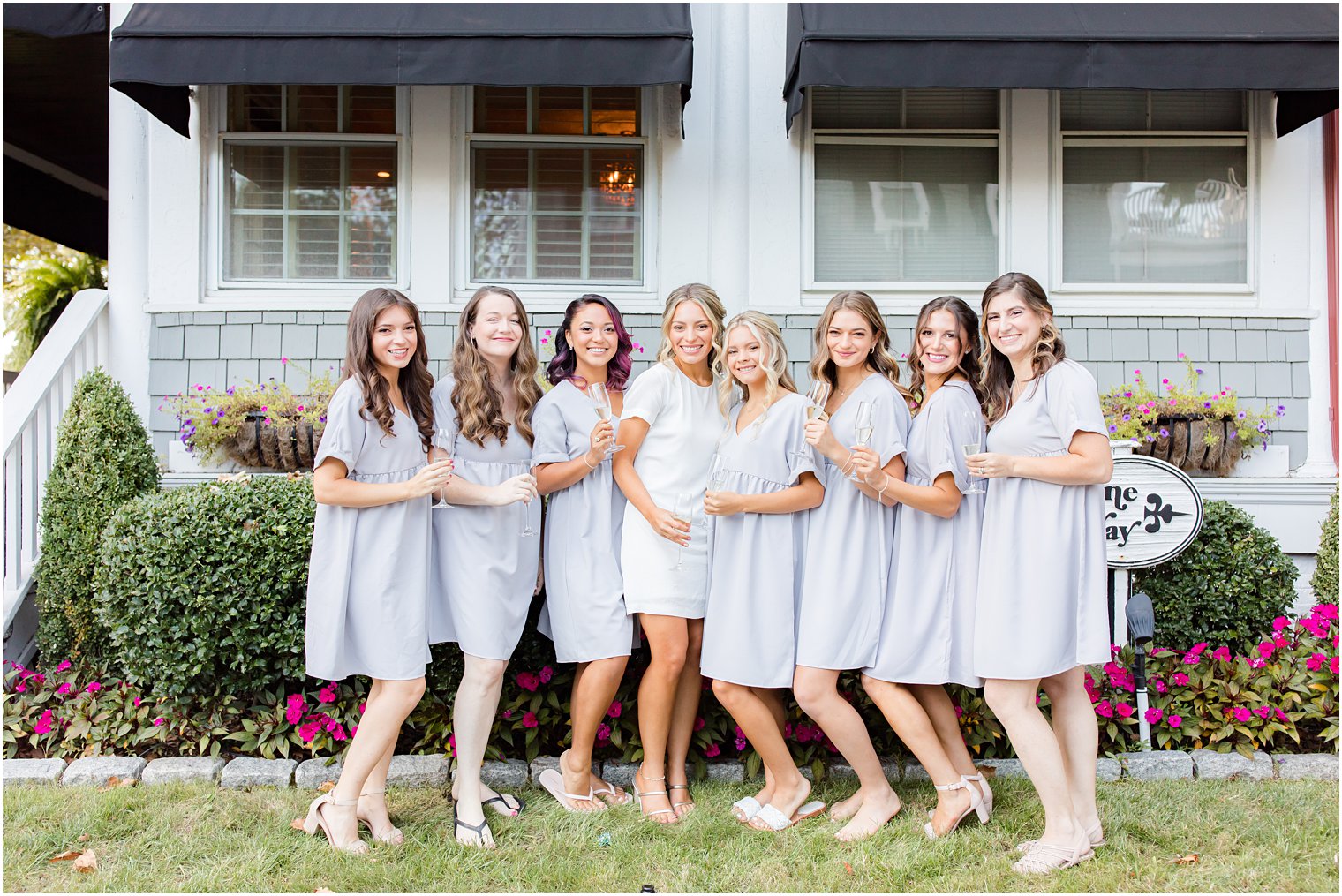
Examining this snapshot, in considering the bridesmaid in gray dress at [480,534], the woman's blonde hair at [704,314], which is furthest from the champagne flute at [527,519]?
the woman's blonde hair at [704,314]

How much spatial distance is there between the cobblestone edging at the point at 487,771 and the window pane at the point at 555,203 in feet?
11.1

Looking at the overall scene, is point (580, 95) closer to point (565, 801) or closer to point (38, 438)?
point (38, 438)

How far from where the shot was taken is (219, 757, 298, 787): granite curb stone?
399 centimetres

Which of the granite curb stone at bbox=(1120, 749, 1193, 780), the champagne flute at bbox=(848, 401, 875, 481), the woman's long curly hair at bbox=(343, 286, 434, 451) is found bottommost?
the granite curb stone at bbox=(1120, 749, 1193, 780)

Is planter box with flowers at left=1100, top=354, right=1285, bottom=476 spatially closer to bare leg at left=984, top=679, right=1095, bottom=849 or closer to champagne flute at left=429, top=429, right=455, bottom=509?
bare leg at left=984, top=679, right=1095, bottom=849

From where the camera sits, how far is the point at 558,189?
6.34 m

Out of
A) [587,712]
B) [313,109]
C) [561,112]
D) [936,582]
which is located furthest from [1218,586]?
[313,109]

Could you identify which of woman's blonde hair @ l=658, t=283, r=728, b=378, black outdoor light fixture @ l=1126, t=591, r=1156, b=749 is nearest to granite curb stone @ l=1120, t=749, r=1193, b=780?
black outdoor light fixture @ l=1126, t=591, r=1156, b=749

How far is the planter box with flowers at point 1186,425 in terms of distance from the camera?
220 inches

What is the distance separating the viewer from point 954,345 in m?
3.45

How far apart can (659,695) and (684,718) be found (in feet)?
0.76

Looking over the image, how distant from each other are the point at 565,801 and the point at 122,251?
4.76 meters

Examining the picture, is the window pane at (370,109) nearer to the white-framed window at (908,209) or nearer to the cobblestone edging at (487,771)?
the white-framed window at (908,209)

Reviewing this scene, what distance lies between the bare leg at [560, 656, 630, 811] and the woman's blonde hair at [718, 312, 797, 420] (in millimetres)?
1095
